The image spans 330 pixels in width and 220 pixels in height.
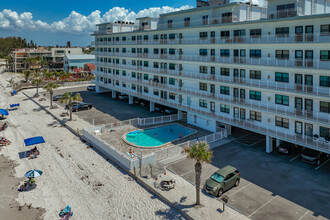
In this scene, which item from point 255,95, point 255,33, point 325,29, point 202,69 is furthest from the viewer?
point 202,69

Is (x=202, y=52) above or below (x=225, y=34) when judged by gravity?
below

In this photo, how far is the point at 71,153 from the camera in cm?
3266

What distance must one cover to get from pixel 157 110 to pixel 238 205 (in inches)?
1266

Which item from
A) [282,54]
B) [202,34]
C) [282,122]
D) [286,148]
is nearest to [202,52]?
[202,34]

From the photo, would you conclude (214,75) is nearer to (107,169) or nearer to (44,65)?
(107,169)

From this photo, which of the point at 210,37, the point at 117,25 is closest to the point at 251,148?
the point at 210,37

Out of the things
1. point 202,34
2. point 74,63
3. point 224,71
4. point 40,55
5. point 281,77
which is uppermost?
point 40,55

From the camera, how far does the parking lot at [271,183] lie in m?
20.5

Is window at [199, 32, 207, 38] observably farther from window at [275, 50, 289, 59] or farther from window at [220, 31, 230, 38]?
window at [275, 50, 289, 59]

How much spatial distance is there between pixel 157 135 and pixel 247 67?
1565 centimetres

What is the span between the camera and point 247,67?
33312 millimetres

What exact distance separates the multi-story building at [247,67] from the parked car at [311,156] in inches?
75.7

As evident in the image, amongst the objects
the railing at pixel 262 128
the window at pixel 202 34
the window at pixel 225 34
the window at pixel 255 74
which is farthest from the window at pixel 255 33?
the railing at pixel 262 128

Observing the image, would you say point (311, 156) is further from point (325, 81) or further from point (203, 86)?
point (203, 86)
